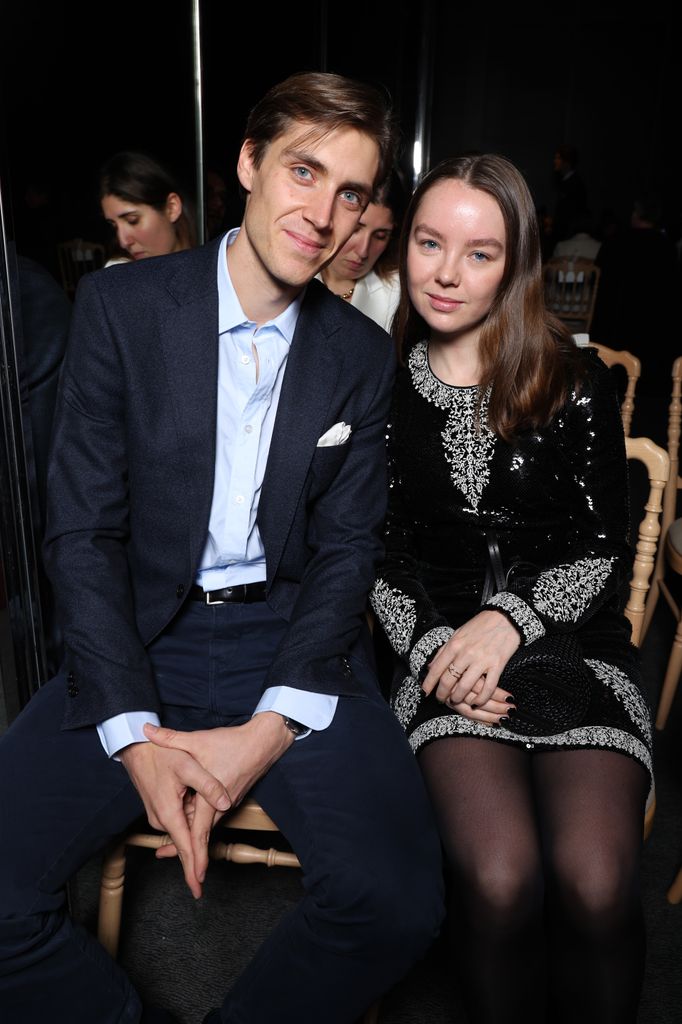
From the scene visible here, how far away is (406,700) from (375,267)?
164 cm

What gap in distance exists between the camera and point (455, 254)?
162 centimetres

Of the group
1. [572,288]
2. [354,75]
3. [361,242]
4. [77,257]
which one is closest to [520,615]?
[361,242]

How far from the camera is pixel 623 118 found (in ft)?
32.5

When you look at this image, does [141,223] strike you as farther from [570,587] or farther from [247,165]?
[570,587]

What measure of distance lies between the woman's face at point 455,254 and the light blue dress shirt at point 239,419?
26cm

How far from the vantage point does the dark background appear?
2.70 m

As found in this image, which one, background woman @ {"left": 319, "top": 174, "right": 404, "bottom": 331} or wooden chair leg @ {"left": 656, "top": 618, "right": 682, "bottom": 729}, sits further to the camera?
background woman @ {"left": 319, "top": 174, "right": 404, "bottom": 331}

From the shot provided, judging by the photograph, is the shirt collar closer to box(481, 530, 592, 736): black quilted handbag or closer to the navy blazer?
the navy blazer

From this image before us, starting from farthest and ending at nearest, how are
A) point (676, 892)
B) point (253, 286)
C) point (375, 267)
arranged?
point (375, 267)
point (676, 892)
point (253, 286)

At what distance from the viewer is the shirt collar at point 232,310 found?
60.5 inches

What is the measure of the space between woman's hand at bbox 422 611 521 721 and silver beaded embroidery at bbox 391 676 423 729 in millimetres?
80

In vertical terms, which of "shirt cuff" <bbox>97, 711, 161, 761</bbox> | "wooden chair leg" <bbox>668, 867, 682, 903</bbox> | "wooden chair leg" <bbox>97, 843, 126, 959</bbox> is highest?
"shirt cuff" <bbox>97, 711, 161, 761</bbox>

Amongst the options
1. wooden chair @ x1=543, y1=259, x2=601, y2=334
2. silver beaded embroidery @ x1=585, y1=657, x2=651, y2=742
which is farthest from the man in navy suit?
wooden chair @ x1=543, y1=259, x2=601, y2=334

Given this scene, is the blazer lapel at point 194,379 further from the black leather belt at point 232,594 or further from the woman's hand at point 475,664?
the woman's hand at point 475,664
